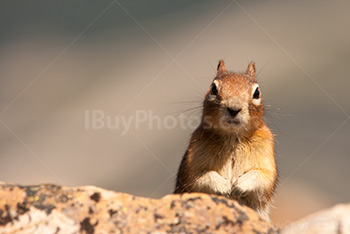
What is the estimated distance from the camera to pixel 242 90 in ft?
14.3

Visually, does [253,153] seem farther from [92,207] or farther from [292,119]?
[292,119]

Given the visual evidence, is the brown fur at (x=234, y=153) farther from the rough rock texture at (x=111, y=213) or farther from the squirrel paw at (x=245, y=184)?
the rough rock texture at (x=111, y=213)

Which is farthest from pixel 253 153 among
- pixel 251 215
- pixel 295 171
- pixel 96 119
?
pixel 96 119

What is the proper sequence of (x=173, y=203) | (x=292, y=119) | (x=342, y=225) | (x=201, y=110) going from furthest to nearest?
(x=292, y=119)
(x=201, y=110)
(x=173, y=203)
(x=342, y=225)

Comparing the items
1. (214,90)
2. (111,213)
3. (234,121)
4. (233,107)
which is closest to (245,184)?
(234,121)

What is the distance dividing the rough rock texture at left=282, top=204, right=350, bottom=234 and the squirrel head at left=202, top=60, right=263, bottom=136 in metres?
1.90

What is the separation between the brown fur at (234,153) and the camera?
417 centimetres

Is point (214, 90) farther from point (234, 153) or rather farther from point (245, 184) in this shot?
A: point (245, 184)

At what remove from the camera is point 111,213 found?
268 centimetres

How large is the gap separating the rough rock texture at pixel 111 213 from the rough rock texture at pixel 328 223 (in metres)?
0.39

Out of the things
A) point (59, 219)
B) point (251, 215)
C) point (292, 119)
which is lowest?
point (59, 219)

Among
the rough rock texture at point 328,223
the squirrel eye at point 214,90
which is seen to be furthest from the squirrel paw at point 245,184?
the rough rock texture at point 328,223

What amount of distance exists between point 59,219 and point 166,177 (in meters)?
5.40

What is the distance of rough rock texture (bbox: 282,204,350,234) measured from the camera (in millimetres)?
2164
